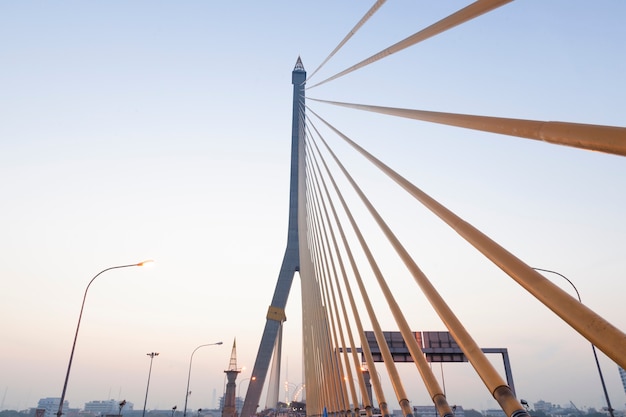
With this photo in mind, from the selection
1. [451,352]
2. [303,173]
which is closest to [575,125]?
[303,173]

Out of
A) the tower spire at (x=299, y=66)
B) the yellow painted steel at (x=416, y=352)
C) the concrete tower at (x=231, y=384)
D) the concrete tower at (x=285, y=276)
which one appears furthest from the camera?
the concrete tower at (x=231, y=384)

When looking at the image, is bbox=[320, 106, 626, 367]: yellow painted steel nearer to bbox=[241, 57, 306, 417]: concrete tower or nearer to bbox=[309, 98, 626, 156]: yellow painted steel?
bbox=[309, 98, 626, 156]: yellow painted steel

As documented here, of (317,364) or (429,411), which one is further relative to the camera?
(429,411)

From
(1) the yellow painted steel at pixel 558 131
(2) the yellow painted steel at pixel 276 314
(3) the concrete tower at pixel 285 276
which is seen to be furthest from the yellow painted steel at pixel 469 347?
(2) the yellow painted steel at pixel 276 314

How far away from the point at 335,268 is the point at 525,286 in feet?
21.2

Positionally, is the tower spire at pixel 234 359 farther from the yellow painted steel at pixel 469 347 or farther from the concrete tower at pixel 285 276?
the yellow painted steel at pixel 469 347

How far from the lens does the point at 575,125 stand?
7.15 ft

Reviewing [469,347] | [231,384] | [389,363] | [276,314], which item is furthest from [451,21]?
[231,384]

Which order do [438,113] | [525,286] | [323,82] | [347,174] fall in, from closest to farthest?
[525,286], [438,113], [347,174], [323,82]

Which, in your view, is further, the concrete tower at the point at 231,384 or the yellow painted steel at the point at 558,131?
the concrete tower at the point at 231,384

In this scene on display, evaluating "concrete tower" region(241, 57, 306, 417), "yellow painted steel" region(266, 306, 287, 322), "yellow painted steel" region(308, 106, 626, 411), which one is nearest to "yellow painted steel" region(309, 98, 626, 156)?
"yellow painted steel" region(308, 106, 626, 411)

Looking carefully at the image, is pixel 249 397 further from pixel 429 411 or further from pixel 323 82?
pixel 429 411

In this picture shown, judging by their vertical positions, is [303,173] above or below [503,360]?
above

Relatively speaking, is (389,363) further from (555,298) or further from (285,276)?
(285,276)
